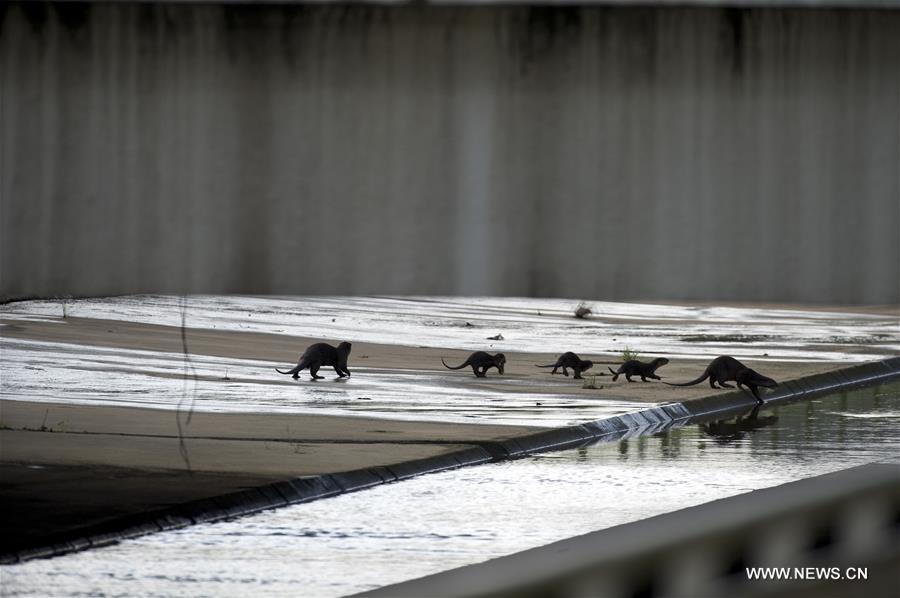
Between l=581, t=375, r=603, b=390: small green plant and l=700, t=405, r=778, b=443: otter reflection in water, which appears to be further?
l=581, t=375, r=603, b=390: small green plant

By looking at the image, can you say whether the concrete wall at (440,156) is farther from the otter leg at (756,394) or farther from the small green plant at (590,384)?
the small green plant at (590,384)

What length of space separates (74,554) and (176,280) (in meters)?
4.43

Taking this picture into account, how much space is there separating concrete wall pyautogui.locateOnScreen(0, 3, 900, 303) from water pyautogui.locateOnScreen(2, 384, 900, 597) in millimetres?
3678

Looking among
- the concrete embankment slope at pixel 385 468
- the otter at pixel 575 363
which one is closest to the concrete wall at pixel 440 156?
the concrete embankment slope at pixel 385 468

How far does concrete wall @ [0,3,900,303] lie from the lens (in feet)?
11.0

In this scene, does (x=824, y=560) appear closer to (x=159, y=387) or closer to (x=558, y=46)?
(x=558, y=46)

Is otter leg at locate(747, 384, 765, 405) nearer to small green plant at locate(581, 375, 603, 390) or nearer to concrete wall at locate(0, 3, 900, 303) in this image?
small green plant at locate(581, 375, 603, 390)

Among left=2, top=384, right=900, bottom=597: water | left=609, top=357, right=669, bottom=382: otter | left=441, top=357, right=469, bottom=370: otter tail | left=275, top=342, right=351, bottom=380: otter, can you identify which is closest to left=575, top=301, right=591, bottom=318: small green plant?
left=441, top=357, right=469, bottom=370: otter tail

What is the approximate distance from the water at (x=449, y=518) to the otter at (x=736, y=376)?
1677 mm

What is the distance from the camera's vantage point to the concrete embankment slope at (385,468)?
793 centimetres

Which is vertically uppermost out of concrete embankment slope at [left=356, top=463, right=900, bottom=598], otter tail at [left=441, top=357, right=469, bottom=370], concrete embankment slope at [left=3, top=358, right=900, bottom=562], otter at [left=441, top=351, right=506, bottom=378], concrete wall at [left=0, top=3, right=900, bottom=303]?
concrete wall at [left=0, top=3, right=900, bottom=303]

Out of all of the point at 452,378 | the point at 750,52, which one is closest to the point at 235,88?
the point at 750,52

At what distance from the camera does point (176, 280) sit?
3.52 m

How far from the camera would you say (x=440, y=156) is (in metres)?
3.48
